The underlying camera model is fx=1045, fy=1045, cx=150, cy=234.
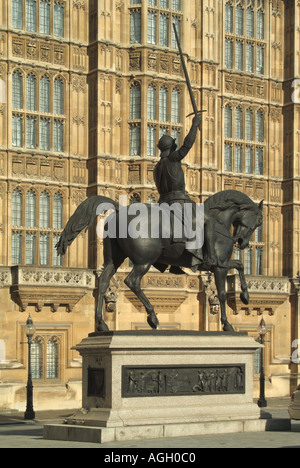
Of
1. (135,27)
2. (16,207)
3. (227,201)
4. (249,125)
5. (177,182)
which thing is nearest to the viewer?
(177,182)

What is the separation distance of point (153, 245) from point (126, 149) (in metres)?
21.5

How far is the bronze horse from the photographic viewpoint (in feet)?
68.3

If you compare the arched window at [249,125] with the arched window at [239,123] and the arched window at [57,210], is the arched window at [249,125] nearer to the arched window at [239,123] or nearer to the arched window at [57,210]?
the arched window at [239,123]

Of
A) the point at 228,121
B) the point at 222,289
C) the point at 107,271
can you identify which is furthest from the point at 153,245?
the point at 228,121

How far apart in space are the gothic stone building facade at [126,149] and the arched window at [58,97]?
5 centimetres

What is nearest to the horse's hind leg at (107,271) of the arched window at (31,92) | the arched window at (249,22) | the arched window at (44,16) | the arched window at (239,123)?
the arched window at (31,92)

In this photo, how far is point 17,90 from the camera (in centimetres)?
4012

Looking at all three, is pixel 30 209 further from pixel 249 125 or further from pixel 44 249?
pixel 249 125

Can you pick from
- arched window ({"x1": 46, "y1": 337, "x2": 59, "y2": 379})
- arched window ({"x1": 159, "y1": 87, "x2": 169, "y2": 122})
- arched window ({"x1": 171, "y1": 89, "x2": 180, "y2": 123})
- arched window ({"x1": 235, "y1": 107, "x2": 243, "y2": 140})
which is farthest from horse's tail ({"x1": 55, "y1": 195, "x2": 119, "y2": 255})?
arched window ({"x1": 235, "y1": 107, "x2": 243, "y2": 140})

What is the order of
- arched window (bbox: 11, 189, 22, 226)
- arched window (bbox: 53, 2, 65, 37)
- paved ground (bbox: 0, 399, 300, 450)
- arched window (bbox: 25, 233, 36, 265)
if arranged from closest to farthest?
paved ground (bbox: 0, 399, 300, 450)
arched window (bbox: 11, 189, 22, 226)
arched window (bbox: 25, 233, 36, 265)
arched window (bbox: 53, 2, 65, 37)

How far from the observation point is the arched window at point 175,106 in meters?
43.0

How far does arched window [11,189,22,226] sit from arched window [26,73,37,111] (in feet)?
11.1

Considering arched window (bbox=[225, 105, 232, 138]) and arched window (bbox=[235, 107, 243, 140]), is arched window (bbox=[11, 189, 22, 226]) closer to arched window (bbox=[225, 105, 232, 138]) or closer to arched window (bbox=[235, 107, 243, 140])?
arched window (bbox=[225, 105, 232, 138])
